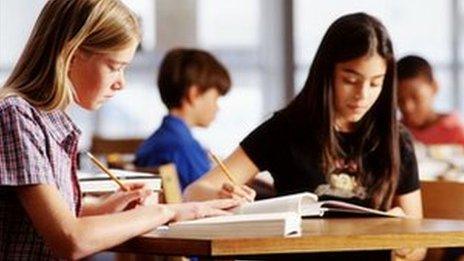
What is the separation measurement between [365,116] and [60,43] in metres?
1.06

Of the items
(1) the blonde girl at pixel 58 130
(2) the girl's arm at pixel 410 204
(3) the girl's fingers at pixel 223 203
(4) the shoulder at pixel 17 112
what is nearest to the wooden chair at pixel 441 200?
(2) the girl's arm at pixel 410 204

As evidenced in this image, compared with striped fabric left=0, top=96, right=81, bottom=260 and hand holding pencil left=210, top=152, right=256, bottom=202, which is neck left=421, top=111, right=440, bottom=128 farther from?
striped fabric left=0, top=96, right=81, bottom=260

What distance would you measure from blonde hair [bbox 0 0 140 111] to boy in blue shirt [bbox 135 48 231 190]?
1914 millimetres

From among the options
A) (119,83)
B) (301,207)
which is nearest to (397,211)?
(301,207)

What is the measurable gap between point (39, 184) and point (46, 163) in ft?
0.16

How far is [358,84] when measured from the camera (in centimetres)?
288

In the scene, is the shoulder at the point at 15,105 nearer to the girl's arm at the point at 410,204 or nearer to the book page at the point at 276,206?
the book page at the point at 276,206

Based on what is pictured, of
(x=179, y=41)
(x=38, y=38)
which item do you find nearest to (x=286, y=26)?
(x=179, y=41)

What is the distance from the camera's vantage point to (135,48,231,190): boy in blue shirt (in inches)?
161

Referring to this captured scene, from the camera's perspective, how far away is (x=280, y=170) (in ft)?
9.93

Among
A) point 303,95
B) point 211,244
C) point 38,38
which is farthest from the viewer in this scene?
point 303,95

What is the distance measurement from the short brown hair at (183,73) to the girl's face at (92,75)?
6.85 ft

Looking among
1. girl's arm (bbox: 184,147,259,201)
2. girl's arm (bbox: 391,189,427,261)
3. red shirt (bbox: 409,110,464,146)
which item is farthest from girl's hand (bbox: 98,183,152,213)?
red shirt (bbox: 409,110,464,146)

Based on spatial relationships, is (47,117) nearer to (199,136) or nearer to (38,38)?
(38,38)
